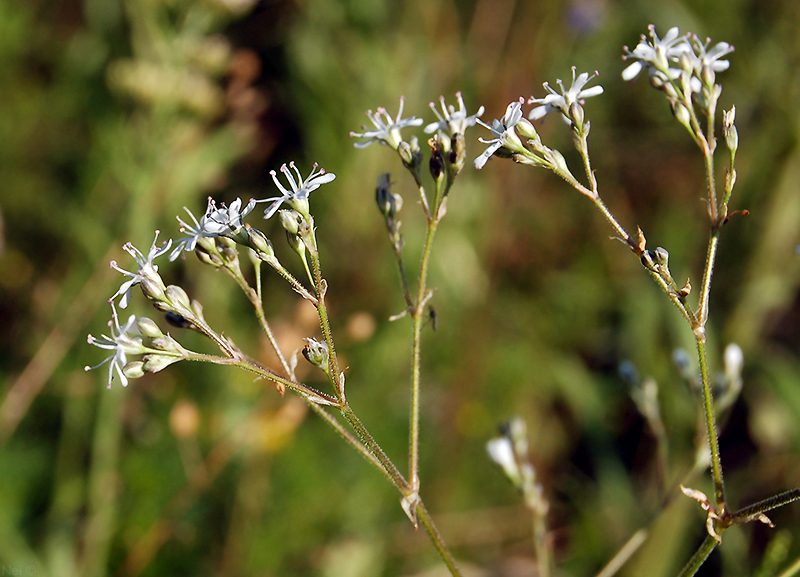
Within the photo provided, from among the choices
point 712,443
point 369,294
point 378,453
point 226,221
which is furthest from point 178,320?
point 369,294

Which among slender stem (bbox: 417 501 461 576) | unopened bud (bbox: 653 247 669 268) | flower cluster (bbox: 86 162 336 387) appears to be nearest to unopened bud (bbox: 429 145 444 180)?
flower cluster (bbox: 86 162 336 387)

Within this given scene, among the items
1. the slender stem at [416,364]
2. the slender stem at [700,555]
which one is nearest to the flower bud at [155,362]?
the slender stem at [416,364]

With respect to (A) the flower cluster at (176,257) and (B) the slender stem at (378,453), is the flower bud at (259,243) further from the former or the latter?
(B) the slender stem at (378,453)

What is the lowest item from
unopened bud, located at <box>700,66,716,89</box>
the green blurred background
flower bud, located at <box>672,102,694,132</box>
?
the green blurred background

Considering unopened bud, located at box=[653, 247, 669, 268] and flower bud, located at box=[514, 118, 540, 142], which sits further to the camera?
flower bud, located at box=[514, 118, 540, 142]

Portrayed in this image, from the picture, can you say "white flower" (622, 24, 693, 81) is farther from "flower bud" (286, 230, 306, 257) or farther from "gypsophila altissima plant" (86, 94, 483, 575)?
"flower bud" (286, 230, 306, 257)

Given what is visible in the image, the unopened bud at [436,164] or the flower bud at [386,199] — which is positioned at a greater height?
the unopened bud at [436,164]

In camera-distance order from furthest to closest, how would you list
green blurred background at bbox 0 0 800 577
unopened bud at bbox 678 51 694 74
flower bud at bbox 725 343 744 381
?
green blurred background at bbox 0 0 800 577 → flower bud at bbox 725 343 744 381 → unopened bud at bbox 678 51 694 74

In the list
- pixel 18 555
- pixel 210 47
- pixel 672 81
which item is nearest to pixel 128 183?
pixel 210 47

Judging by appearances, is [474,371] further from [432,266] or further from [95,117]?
[95,117]

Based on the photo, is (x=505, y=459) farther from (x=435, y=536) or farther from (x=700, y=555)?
(x=700, y=555)
